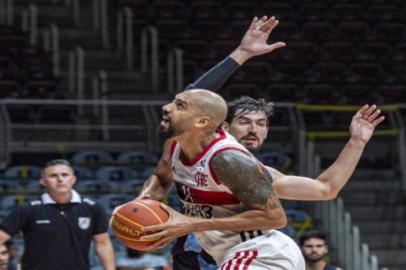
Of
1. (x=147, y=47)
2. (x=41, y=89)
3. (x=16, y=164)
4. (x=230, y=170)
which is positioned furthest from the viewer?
(x=147, y=47)

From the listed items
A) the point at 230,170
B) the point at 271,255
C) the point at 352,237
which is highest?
the point at 230,170

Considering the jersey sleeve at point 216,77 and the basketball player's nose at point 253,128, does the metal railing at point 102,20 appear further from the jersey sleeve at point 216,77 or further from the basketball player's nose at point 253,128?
the basketball player's nose at point 253,128

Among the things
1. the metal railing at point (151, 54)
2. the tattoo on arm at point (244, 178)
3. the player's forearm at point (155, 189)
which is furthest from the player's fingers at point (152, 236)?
the metal railing at point (151, 54)

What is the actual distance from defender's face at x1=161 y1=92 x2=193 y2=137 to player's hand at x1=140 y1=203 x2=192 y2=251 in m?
0.42

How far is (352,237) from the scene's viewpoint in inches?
494

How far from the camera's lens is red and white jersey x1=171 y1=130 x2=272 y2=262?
5.64m

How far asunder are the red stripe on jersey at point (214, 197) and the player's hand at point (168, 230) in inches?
9.6

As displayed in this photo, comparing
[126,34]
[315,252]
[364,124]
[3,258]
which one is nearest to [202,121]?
[364,124]

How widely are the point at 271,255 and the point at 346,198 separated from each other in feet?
28.1

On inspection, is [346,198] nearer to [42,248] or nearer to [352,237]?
[352,237]

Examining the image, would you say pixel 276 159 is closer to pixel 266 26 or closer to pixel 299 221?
pixel 299 221

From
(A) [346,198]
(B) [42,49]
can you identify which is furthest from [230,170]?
(B) [42,49]

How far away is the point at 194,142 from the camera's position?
5688 millimetres

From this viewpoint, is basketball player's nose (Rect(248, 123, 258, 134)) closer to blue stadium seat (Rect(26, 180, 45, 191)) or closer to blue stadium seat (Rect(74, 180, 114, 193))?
blue stadium seat (Rect(74, 180, 114, 193))
